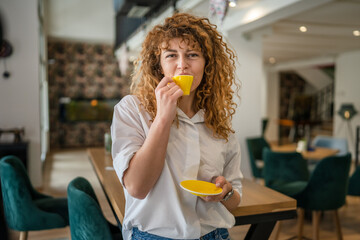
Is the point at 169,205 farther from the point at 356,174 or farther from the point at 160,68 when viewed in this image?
the point at 356,174

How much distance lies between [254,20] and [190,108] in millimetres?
3633

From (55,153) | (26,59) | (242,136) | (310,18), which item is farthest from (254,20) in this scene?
(55,153)

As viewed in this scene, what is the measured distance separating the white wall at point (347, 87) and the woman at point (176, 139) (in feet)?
26.9

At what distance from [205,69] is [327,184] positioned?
211cm

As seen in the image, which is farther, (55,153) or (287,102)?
(287,102)

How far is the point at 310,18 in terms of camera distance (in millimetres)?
4859

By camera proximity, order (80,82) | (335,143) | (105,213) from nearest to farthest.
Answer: (105,213)
(335,143)
(80,82)

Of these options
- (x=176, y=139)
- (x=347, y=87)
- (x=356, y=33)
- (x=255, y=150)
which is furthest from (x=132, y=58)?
(x=176, y=139)

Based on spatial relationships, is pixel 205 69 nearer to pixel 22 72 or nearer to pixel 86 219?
pixel 86 219

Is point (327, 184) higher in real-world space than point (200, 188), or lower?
lower

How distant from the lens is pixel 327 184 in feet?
9.17

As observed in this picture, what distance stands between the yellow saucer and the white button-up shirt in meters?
0.05

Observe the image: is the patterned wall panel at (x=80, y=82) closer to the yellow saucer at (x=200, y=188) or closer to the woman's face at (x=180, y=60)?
the woman's face at (x=180, y=60)

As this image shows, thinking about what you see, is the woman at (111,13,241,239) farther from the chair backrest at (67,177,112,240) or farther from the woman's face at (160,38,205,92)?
the chair backrest at (67,177,112,240)
